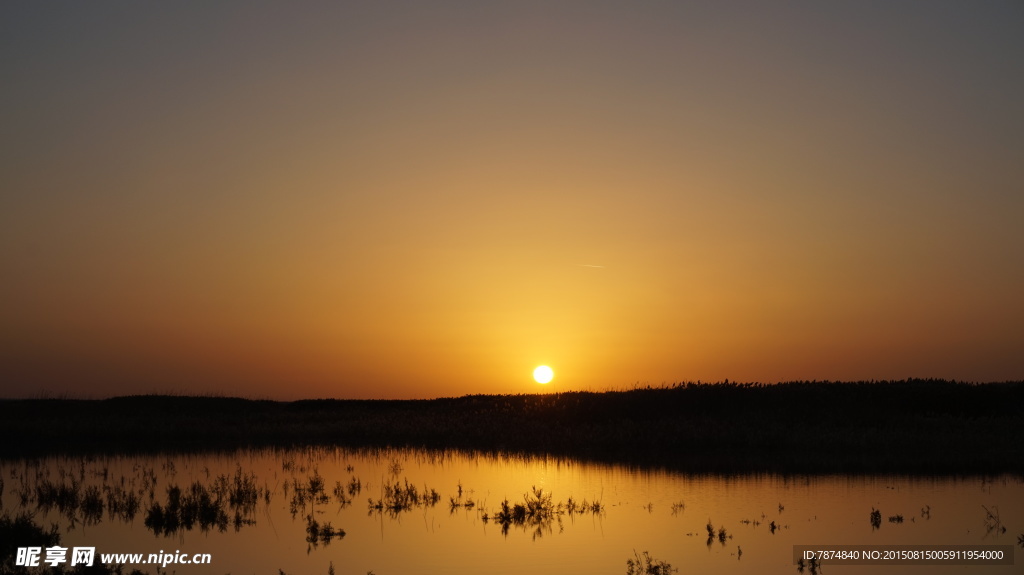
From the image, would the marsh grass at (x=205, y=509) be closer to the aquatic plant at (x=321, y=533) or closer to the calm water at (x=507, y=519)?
the calm water at (x=507, y=519)

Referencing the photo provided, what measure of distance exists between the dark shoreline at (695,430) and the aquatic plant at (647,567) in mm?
9572

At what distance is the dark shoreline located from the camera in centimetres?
2250

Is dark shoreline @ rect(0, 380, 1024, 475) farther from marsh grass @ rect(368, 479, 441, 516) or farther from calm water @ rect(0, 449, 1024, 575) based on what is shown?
marsh grass @ rect(368, 479, 441, 516)

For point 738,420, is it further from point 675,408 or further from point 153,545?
point 153,545

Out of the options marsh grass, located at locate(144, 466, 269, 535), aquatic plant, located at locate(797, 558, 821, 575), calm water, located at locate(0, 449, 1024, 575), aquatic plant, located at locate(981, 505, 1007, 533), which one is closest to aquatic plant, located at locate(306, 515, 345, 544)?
calm water, located at locate(0, 449, 1024, 575)

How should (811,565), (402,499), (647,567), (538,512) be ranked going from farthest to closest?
(402,499)
(538,512)
(811,565)
(647,567)

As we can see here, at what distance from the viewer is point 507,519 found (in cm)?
1369

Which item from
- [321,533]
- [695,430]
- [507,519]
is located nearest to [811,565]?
[507,519]

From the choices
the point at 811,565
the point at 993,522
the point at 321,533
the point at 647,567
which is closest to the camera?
the point at 647,567

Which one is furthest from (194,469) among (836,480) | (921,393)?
(921,393)

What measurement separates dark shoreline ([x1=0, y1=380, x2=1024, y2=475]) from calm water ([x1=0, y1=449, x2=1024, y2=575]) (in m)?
3.55

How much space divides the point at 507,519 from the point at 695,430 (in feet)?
46.9

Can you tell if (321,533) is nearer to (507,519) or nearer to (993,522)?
(507,519)

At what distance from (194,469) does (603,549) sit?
42.0 feet
